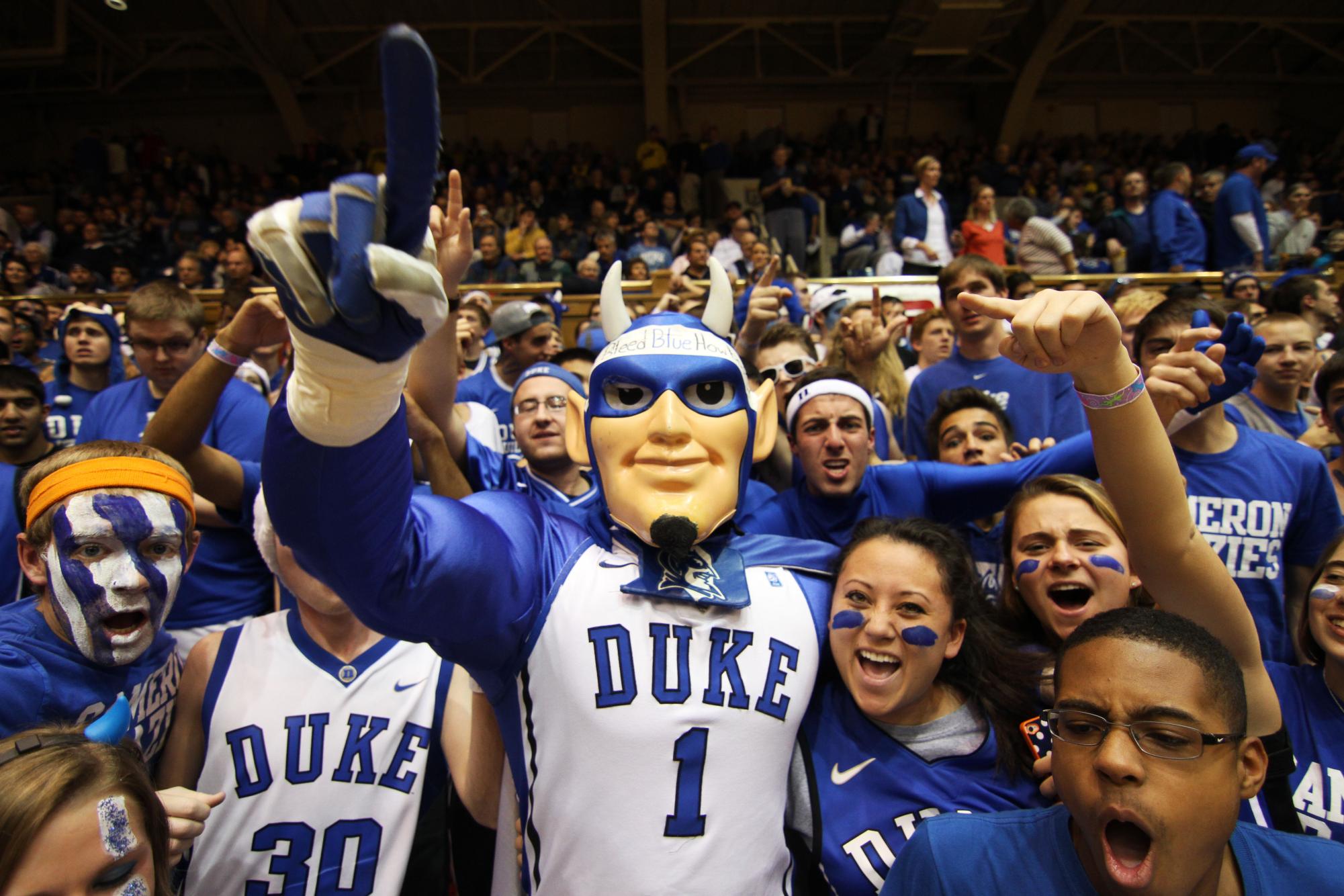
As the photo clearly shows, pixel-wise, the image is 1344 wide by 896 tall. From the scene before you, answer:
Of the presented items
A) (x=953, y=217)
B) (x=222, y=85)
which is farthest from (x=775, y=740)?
(x=222, y=85)

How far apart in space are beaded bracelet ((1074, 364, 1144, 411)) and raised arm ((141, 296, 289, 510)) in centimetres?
212

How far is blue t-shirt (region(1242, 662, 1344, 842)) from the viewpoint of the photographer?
6.05 feet

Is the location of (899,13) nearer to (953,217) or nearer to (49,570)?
(953,217)

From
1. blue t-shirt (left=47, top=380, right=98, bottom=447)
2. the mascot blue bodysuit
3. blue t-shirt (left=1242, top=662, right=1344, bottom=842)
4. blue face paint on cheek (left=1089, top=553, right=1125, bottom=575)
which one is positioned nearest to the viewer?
the mascot blue bodysuit

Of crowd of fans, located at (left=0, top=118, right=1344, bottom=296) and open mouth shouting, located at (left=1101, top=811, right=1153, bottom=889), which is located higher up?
crowd of fans, located at (left=0, top=118, right=1344, bottom=296)

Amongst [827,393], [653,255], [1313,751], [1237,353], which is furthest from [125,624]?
[653,255]

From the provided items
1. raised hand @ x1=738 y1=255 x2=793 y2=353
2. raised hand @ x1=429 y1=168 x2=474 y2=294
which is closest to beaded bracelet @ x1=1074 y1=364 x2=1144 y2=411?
raised hand @ x1=429 y1=168 x2=474 y2=294

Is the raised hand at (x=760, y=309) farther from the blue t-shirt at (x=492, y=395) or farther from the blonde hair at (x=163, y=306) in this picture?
the blonde hair at (x=163, y=306)

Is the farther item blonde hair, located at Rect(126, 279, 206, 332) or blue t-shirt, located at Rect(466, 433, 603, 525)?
blonde hair, located at Rect(126, 279, 206, 332)

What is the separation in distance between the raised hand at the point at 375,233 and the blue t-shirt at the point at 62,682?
1282mm

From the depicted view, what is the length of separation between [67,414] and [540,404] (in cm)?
283

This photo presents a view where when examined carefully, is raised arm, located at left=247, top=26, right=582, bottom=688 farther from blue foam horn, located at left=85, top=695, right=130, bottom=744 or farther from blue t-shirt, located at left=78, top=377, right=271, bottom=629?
blue t-shirt, located at left=78, top=377, right=271, bottom=629

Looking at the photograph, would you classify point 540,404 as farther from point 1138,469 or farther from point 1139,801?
point 1139,801

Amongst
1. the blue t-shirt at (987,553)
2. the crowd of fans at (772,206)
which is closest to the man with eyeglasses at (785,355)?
the blue t-shirt at (987,553)
